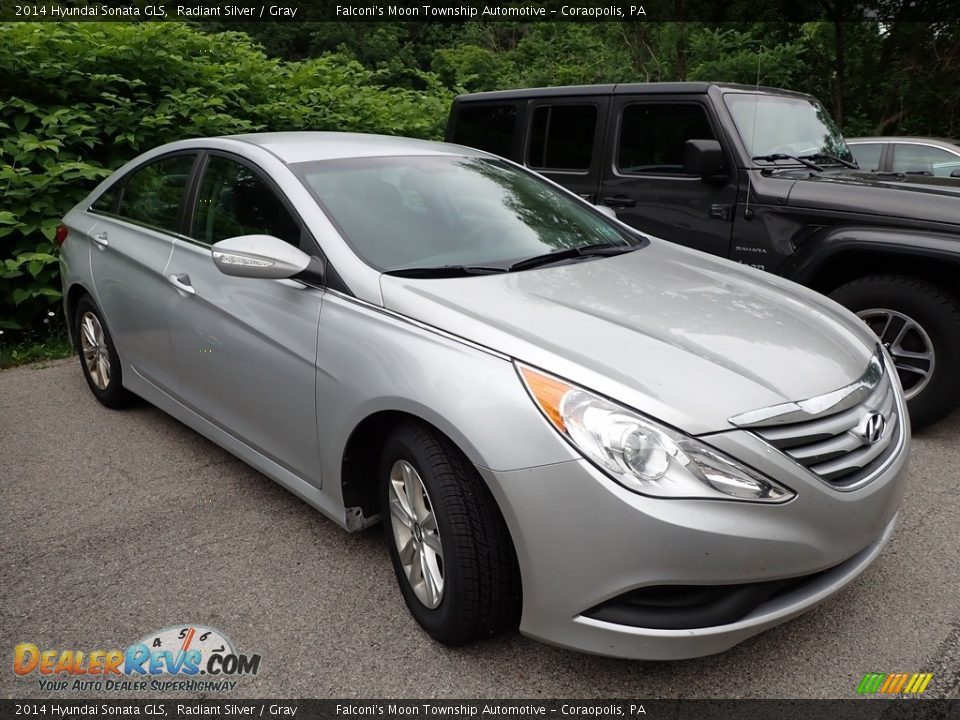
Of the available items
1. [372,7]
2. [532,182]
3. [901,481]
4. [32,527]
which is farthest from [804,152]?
[372,7]

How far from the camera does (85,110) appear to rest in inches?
241

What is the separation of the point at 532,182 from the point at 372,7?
23.5 meters

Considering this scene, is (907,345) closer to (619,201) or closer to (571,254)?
(619,201)

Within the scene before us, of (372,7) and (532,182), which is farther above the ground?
(372,7)

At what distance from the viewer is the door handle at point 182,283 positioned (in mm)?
3293

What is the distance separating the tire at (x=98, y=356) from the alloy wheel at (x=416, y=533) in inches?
95.8

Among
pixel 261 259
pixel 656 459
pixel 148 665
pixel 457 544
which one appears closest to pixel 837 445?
pixel 656 459

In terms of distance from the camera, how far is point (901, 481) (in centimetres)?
233

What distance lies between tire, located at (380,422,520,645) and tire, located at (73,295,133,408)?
99.9 inches

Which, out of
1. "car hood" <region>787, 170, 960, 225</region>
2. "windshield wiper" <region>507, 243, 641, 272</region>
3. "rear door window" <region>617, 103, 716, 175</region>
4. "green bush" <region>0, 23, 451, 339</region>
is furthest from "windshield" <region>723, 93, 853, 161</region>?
"green bush" <region>0, 23, 451, 339</region>

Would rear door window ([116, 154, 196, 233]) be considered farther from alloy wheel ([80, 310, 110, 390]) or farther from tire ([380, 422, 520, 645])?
tire ([380, 422, 520, 645])

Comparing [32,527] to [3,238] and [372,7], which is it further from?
[372,7]

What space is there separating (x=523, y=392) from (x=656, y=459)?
0.39m

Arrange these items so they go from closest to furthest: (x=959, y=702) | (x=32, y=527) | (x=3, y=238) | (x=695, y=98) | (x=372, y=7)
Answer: (x=959, y=702), (x=32, y=527), (x=695, y=98), (x=3, y=238), (x=372, y=7)
